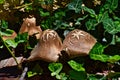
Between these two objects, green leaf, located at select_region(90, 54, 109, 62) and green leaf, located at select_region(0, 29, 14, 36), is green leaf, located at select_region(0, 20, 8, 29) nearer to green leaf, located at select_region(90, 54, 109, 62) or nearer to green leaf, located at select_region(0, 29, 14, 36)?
green leaf, located at select_region(0, 29, 14, 36)

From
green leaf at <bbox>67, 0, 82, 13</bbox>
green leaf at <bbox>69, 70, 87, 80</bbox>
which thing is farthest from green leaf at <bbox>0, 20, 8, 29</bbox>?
green leaf at <bbox>69, 70, 87, 80</bbox>

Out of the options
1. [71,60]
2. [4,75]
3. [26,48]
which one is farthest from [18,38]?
[71,60]

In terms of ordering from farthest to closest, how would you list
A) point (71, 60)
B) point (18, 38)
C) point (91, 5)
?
point (91, 5) → point (18, 38) → point (71, 60)

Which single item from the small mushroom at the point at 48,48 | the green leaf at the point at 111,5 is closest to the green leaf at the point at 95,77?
the small mushroom at the point at 48,48

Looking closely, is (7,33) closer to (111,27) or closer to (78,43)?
(78,43)

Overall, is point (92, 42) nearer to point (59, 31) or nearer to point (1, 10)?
point (59, 31)

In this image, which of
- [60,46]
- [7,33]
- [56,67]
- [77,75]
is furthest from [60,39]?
[7,33]
